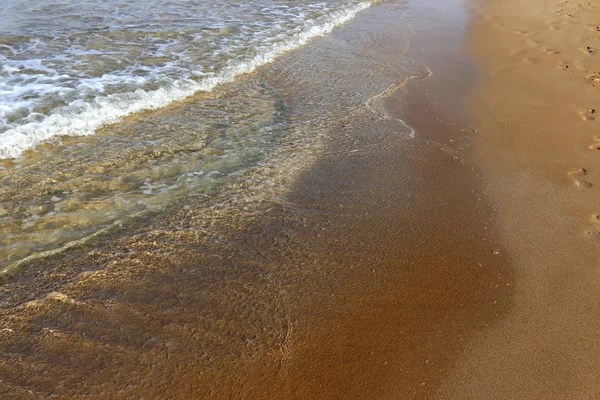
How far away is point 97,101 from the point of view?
6039 mm

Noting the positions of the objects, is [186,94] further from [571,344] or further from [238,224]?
[571,344]

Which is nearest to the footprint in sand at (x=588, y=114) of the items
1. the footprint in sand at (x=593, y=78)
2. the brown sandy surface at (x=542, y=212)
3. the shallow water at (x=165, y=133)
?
the brown sandy surface at (x=542, y=212)

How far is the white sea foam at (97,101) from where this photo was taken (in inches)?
203

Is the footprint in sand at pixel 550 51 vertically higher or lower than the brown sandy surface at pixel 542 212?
higher

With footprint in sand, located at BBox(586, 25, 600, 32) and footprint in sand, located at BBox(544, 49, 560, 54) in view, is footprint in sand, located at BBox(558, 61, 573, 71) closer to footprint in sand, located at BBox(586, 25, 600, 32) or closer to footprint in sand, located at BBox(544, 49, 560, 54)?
footprint in sand, located at BBox(544, 49, 560, 54)

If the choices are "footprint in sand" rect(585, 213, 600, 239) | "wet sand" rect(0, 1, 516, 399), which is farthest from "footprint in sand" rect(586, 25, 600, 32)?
"footprint in sand" rect(585, 213, 600, 239)

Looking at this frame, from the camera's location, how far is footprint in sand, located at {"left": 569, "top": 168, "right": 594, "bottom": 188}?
453 cm

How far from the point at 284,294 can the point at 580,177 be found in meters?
3.23

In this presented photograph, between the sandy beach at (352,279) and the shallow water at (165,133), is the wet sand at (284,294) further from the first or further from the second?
the shallow water at (165,133)

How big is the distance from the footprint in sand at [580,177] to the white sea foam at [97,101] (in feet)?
15.1

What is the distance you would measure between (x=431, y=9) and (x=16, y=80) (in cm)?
965

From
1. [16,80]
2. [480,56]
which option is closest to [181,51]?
[16,80]

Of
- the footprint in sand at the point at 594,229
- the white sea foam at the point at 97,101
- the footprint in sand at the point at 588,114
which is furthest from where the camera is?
the footprint in sand at the point at 588,114

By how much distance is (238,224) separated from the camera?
152 inches
